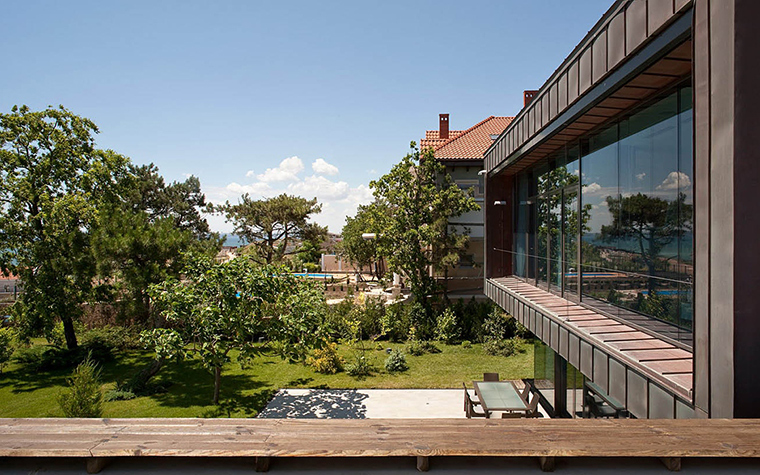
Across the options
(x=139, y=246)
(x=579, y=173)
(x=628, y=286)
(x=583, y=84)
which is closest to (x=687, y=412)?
(x=628, y=286)

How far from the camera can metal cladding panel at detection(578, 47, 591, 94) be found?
641 centimetres

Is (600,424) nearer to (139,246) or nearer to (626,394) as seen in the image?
(626,394)

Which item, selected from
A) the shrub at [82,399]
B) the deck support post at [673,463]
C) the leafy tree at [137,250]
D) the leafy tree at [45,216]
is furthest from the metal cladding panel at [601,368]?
the leafy tree at [45,216]

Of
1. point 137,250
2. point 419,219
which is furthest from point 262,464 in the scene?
point 419,219

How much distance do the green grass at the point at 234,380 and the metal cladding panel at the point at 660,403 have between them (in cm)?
965

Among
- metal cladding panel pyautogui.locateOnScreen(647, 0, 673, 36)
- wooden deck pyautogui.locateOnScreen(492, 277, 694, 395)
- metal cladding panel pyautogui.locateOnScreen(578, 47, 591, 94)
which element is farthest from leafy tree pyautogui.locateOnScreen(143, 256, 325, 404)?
metal cladding panel pyautogui.locateOnScreen(647, 0, 673, 36)

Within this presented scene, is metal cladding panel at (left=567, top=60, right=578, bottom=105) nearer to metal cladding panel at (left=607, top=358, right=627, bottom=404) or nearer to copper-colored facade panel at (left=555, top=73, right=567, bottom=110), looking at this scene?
copper-colored facade panel at (left=555, top=73, right=567, bottom=110)

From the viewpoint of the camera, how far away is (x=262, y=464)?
10.6 feet

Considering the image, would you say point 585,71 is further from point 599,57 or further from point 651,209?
point 651,209

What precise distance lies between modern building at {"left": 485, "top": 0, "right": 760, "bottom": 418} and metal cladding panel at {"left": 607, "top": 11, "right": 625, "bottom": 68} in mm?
27

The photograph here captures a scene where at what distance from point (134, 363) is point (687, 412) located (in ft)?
60.4

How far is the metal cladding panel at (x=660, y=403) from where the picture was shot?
4203mm

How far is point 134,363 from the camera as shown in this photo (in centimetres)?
1720

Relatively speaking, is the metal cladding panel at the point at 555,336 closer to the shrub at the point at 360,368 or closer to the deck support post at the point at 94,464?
the deck support post at the point at 94,464
